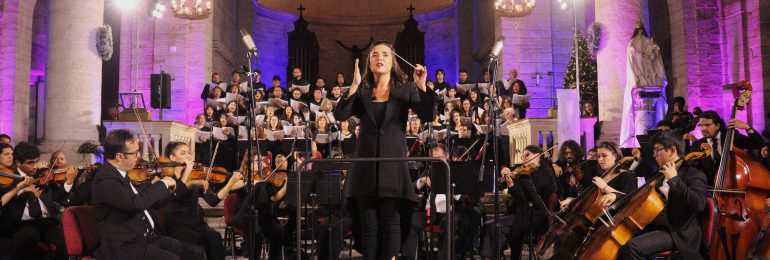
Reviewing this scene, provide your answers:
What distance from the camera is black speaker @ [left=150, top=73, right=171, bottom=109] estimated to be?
1291cm

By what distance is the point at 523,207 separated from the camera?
6.39 metres

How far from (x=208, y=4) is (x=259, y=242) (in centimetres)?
878

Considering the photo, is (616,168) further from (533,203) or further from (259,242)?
(259,242)

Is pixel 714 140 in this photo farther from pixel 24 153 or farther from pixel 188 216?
pixel 24 153

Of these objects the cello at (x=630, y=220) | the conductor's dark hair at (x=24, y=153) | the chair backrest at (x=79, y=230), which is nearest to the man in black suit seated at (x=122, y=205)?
the chair backrest at (x=79, y=230)

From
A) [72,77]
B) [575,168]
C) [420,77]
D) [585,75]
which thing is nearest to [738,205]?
[575,168]

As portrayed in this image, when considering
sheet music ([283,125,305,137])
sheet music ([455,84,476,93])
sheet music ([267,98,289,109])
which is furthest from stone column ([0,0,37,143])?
sheet music ([455,84,476,93])

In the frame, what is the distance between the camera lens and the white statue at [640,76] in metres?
10.7

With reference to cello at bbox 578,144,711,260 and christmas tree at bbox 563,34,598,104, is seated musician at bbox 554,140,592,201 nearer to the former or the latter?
cello at bbox 578,144,711,260

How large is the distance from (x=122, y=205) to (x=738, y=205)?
13.6 feet

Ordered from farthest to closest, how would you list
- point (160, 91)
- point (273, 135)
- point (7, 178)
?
point (160, 91) → point (273, 135) → point (7, 178)

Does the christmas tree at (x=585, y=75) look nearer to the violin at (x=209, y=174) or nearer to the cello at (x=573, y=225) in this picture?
the cello at (x=573, y=225)

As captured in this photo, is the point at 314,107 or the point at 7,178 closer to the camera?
the point at 7,178

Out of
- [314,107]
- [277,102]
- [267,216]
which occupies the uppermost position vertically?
[277,102]
